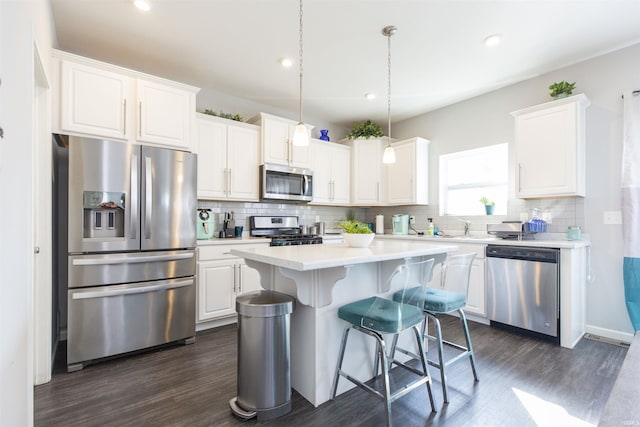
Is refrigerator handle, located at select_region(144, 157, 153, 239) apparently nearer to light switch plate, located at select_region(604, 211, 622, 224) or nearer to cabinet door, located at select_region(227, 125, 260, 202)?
cabinet door, located at select_region(227, 125, 260, 202)

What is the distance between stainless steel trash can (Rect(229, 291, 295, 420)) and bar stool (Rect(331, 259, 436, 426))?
14.0 inches

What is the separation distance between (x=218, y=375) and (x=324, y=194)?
285cm

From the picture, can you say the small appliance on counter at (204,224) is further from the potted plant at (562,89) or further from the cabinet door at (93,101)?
the potted plant at (562,89)

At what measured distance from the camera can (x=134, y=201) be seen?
2525 mm

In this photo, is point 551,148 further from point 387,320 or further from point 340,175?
point 387,320

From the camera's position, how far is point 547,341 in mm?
2801

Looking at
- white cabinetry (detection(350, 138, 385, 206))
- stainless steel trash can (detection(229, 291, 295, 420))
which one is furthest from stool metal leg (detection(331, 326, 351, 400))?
white cabinetry (detection(350, 138, 385, 206))

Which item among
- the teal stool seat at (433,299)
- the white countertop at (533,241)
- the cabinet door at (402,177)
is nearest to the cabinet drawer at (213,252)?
the teal stool seat at (433,299)

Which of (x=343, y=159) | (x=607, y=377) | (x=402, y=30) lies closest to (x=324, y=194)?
(x=343, y=159)

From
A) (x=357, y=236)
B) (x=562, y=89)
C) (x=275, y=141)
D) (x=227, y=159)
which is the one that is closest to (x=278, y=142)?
(x=275, y=141)

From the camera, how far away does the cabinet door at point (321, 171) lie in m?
4.39

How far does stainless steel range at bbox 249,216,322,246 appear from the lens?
3.66 meters

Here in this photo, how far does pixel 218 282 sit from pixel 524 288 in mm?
3018

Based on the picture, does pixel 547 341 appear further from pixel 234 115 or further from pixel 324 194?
pixel 234 115
